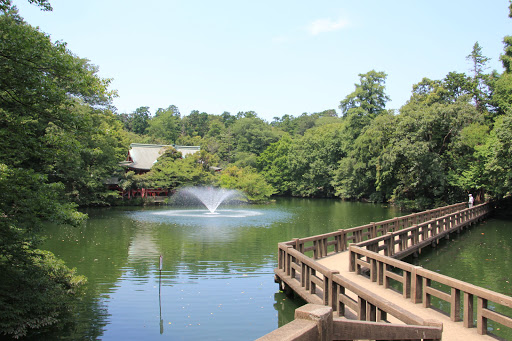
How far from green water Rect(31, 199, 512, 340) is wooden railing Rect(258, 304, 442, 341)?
12.5 ft

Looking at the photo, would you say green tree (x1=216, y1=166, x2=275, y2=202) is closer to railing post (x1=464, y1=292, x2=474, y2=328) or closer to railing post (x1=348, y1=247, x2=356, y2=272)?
railing post (x1=348, y1=247, x2=356, y2=272)

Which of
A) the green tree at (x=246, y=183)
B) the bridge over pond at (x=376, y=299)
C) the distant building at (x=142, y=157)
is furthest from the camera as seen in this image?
the green tree at (x=246, y=183)

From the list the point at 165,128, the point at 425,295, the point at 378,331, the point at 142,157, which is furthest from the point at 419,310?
the point at 165,128

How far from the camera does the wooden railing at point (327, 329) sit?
244 cm

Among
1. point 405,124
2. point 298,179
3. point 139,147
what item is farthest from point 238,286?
point 298,179

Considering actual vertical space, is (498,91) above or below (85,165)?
above

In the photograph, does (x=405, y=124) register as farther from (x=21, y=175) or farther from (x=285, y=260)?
(x=21, y=175)

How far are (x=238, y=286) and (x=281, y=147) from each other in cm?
5489

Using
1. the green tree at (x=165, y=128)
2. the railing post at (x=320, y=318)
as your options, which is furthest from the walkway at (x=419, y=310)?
the green tree at (x=165, y=128)

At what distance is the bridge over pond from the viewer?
9.42ft

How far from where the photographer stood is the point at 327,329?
2.68 metres

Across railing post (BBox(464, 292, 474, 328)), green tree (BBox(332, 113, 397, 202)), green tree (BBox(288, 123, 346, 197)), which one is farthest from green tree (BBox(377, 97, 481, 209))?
railing post (BBox(464, 292, 474, 328))

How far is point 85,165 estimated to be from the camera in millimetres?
32344

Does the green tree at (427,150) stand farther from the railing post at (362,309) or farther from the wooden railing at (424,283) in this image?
the railing post at (362,309)
